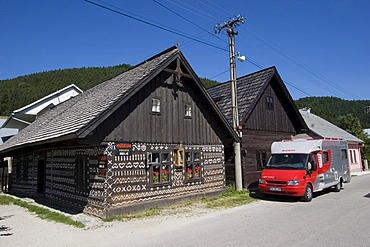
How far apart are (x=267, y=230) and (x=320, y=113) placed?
75591 mm

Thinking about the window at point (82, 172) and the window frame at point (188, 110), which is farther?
the window frame at point (188, 110)

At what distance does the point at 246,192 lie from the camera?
16.4 m

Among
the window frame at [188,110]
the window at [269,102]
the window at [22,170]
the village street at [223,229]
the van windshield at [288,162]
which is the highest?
the window at [269,102]

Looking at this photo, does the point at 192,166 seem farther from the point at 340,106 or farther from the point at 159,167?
the point at 340,106

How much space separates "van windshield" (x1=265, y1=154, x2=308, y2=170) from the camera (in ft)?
45.2

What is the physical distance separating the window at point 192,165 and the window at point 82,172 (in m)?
4.62

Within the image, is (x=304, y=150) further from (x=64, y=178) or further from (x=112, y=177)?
(x=64, y=178)

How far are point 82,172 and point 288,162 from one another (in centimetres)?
938

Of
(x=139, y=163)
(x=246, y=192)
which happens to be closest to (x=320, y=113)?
(x=246, y=192)

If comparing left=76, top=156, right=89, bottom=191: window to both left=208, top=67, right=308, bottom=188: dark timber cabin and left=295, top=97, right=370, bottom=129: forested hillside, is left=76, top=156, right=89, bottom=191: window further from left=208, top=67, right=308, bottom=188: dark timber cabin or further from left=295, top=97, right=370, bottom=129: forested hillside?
left=295, top=97, right=370, bottom=129: forested hillside

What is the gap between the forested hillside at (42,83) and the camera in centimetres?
6525

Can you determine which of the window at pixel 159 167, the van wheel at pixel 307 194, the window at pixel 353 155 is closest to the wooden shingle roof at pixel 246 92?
the van wheel at pixel 307 194

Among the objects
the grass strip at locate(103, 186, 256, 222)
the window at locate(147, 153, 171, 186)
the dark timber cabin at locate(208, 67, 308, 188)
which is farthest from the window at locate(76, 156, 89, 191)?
the dark timber cabin at locate(208, 67, 308, 188)

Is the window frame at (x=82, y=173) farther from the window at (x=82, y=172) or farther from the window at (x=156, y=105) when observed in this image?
the window at (x=156, y=105)
